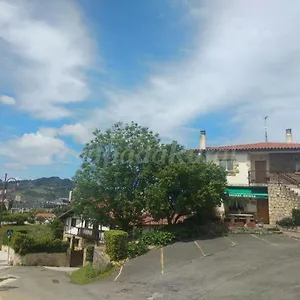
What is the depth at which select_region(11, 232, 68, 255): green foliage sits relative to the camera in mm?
35031

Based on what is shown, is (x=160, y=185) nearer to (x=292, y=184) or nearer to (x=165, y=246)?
(x=165, y=246)

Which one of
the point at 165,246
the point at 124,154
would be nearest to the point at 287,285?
the point at 165,246

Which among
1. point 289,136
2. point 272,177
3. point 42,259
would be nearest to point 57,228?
point 42,259

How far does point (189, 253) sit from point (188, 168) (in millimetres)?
6065

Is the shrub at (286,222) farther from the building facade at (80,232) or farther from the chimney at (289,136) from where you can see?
the building facade at (80,232)

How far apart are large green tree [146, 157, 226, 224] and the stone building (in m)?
3.99

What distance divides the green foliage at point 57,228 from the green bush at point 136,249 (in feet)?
79.1

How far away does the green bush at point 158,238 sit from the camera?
75.9ft

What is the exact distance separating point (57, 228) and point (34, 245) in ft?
30.8

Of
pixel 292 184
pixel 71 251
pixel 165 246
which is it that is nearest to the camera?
pixel 165 246

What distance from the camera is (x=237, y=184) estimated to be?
104 ft

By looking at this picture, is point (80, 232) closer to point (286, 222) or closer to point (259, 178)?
point (259, 178)

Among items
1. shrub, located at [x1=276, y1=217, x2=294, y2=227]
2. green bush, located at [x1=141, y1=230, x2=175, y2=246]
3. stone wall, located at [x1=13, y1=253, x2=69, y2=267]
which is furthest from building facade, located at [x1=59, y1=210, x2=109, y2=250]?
shrub, located at [x1=276, y1=217, x2=294, y2=227]

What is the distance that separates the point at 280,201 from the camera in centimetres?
2764
